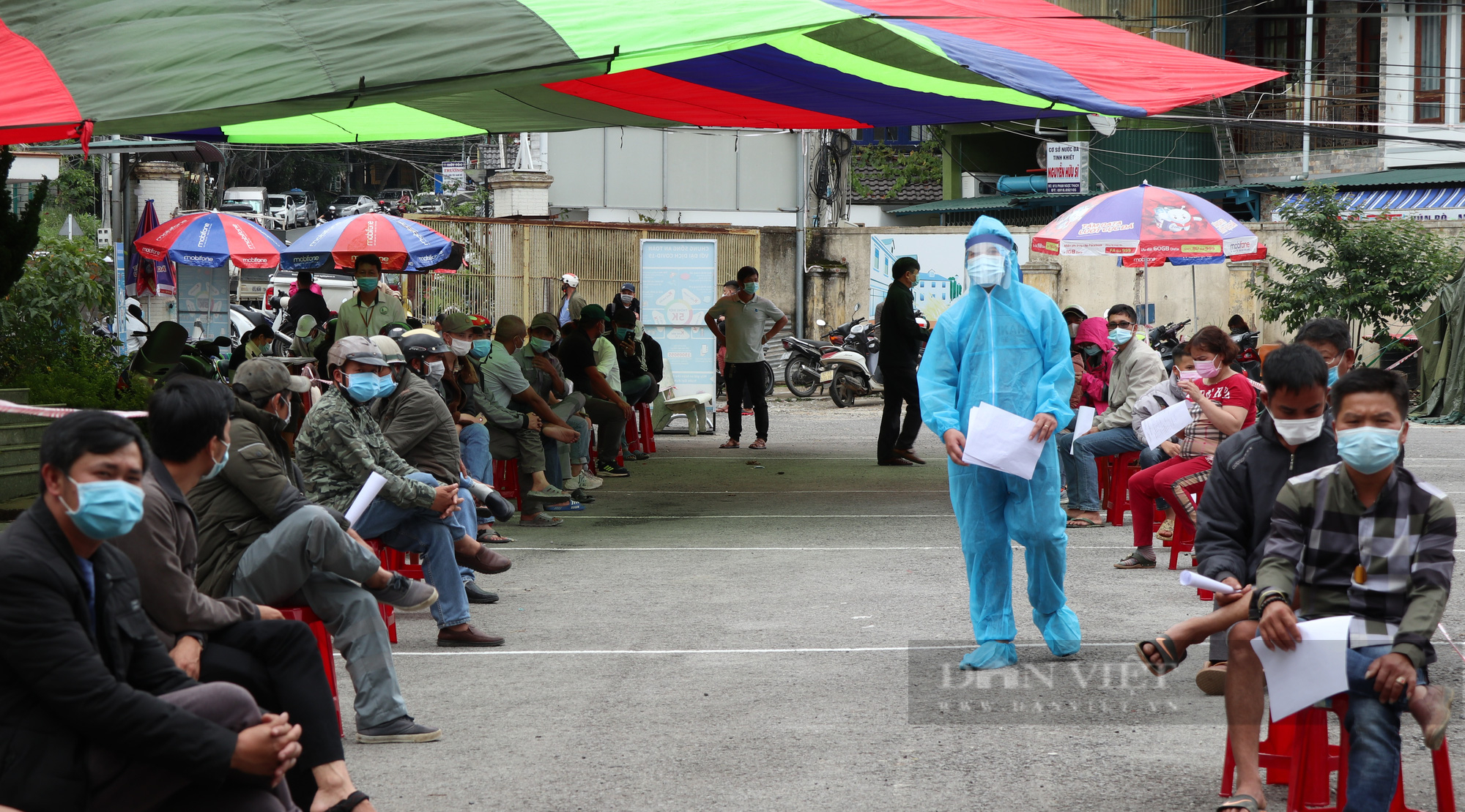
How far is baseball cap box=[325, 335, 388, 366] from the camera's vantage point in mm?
5918

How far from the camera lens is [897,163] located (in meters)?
32.8

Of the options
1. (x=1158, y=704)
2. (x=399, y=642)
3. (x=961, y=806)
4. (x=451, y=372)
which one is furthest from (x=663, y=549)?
(x=961, y=806)

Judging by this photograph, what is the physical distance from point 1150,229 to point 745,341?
408 centimetres

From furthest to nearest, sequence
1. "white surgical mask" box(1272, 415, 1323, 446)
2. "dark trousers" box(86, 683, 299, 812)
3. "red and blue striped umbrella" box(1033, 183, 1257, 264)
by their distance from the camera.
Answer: "red and blue striped umbrella" box(1033, 183, 1257, 264)
"white surgical mask" box(1272, 415, 1323, 446)
"dark trousers" box(86, 683, 299, 812)

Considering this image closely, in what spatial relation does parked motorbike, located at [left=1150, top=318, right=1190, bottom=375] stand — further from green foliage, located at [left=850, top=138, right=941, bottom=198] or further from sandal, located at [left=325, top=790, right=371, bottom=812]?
green foliage, located at [left=850, top=138, right=941, bottom=198]

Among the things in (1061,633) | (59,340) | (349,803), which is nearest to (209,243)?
(59,340)

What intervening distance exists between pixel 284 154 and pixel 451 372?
4455 cm

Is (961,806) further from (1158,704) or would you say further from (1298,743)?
(1158,704)

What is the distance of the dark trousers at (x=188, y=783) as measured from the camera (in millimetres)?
2906

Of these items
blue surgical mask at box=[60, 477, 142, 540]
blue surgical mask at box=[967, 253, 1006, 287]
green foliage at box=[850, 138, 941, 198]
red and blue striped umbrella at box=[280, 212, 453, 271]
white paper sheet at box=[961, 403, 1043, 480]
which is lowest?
white paper sheet at box=[961, 403, 1043, 480]

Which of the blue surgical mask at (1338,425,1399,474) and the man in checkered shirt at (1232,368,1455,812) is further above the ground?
the blue surgical mask at (1338,425,1399,474)

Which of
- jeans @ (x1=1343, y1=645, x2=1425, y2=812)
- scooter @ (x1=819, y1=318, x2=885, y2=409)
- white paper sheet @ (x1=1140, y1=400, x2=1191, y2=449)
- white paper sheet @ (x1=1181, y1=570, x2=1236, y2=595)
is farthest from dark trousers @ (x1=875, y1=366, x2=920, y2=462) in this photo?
jeans @ (x1=1343, y1=645, x2=1425, y2=812)

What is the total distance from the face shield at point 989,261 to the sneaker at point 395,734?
110 inches

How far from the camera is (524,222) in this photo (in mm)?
17766
